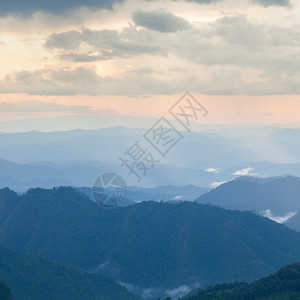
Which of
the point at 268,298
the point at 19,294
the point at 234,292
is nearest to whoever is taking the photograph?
the point at 268,298

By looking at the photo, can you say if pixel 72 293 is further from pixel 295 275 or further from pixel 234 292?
pixel 295 275

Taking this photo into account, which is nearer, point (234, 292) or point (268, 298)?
point (268, 298)

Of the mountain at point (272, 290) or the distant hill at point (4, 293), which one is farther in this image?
the distant hill at point (4, 293)

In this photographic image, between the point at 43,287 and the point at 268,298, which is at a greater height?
the point at 43,287

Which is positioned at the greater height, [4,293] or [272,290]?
[4,293]

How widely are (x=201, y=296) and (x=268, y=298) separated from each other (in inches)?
925

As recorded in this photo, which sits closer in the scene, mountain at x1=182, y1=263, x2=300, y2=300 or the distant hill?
mountain at x1=182, y1=263, x2=300, y2=300

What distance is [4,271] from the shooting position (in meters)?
198

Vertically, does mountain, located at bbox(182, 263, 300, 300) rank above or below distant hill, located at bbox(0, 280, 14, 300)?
below

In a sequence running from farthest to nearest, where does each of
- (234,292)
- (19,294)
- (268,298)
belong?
(19,294) < (234,292) < (268,298)

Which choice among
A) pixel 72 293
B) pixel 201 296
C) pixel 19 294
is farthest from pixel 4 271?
pixel 201 296

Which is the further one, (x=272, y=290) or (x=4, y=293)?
(x=4, y=293)

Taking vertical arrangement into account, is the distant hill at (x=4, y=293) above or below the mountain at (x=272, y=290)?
above

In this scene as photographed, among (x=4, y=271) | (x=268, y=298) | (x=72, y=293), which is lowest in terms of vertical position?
(x=268, y=298)
